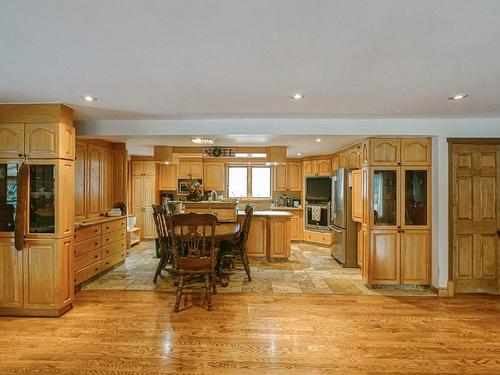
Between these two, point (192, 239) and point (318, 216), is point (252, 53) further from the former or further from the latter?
point (318, 216)

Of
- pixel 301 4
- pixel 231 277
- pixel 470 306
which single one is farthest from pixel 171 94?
pixel 470 306

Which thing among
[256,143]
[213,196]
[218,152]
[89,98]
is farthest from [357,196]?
[89,98]

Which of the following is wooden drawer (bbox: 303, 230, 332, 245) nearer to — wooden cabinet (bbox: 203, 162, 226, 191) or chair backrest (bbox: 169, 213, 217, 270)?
wooden cabinet (bbox: 203, 162, 226, 191)

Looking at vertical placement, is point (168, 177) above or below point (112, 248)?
above

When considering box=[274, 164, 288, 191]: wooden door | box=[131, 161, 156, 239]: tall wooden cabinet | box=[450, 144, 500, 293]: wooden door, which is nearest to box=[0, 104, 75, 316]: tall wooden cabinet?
box=[131, 161, 156, 239]: tall wooden cabinet

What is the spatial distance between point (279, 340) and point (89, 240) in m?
3.12

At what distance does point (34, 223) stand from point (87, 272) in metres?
1.25

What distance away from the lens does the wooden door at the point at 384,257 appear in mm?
4000

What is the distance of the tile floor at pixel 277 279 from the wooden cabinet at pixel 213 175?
2.41 metres

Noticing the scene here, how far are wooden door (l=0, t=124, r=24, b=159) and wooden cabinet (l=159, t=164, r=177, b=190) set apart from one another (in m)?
4.14

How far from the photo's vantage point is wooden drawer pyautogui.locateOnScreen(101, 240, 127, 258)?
457 cm

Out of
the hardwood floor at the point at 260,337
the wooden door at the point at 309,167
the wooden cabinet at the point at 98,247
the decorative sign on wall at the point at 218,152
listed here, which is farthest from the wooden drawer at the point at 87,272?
the wooden door at the point at 309,167

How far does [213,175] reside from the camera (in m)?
7.39

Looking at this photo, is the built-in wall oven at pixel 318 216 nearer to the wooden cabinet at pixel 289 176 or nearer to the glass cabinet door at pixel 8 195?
the wooden cabinet at pixel 289 176
